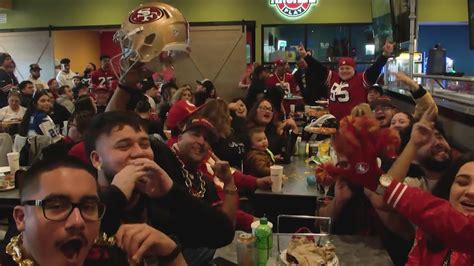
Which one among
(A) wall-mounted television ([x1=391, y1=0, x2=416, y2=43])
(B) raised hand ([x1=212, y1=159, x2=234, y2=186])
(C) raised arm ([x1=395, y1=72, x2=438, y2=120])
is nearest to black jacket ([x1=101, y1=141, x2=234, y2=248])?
(B) raised hand ([x1=212, y1=159, x2=234, y2=186])

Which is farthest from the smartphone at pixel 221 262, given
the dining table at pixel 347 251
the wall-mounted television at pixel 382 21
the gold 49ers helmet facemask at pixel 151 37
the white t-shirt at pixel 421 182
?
the wall-mounted television at pixel 382 21

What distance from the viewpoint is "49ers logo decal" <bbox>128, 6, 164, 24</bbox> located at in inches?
90.5

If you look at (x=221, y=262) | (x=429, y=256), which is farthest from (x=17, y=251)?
(x=429, y=256)

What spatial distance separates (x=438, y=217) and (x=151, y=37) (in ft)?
5.01

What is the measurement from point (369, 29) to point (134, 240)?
1121 cm

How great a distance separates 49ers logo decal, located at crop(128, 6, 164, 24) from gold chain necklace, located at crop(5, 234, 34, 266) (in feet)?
4.27

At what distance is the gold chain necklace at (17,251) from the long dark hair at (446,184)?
1507 millimetres

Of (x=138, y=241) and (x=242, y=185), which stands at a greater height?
(x=138, y=241)

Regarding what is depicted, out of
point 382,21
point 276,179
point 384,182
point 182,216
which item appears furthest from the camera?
point 382,21

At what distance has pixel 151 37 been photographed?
2.26m

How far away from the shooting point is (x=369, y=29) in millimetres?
11609

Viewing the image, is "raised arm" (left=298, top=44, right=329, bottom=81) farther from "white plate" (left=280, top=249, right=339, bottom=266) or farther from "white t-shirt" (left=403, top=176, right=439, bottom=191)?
"white plate" (left=280, top=249, right=339, bottom=266)

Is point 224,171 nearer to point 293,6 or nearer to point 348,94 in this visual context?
point 348,94

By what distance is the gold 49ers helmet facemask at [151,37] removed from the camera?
2268 mm
